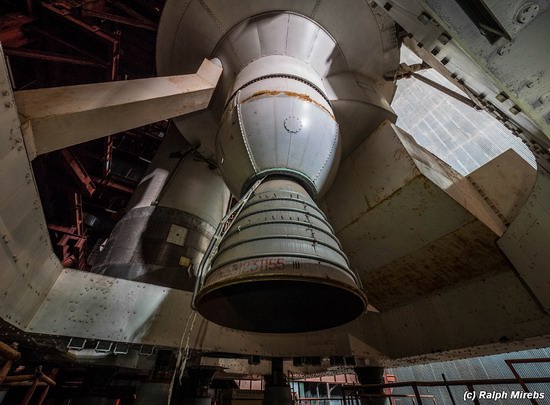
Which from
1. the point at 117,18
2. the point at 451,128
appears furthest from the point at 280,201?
the point at 451,128

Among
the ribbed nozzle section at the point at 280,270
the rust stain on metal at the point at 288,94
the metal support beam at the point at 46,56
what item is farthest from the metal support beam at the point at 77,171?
the ribbed nozzle section at the point at 280,270

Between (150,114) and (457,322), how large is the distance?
211 inches

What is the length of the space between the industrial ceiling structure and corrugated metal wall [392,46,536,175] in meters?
8.15

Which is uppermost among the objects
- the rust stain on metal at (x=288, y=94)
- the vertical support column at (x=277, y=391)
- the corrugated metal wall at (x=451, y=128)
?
the corrugated metal wall at (x=451, y=128)

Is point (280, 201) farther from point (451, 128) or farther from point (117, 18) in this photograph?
point (451, 128)

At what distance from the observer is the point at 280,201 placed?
2.92 meters

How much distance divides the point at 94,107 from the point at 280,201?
2.20m

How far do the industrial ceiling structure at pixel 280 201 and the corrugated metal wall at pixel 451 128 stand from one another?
8146mm

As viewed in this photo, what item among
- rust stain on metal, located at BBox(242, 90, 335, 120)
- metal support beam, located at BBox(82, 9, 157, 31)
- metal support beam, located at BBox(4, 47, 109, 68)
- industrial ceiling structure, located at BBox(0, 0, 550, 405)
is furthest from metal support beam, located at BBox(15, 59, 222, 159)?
metal support beam, located at BBox(4, 47, 109, 68)

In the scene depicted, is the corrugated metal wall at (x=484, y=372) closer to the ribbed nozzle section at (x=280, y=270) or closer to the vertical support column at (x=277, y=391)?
the vertical support column at (x=277, y=391)

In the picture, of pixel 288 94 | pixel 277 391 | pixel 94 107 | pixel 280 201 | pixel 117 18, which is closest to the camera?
pixel 94 107

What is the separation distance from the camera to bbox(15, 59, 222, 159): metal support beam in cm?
219

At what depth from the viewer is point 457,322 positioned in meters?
3.78

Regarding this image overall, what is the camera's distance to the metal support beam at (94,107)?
2193 mm
